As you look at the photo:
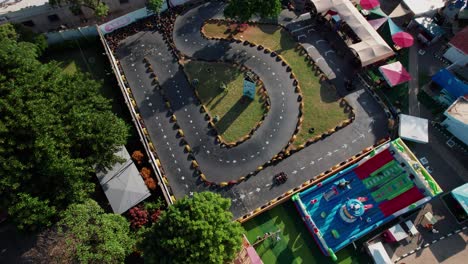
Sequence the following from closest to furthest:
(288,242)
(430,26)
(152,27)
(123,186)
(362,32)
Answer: (288,242), (123,186), (362,32), (430,26), (152,27)

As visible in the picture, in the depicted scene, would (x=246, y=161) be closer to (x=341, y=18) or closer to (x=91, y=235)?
(x=91, y=235)

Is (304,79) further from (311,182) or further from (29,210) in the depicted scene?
(29,210)

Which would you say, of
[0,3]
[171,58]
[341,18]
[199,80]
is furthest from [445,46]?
[0,3]

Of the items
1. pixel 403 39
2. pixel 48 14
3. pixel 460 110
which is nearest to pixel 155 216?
pixel 48 14

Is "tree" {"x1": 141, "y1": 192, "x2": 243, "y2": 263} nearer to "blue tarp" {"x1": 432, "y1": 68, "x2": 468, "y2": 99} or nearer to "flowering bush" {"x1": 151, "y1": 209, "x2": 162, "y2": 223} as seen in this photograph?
"flowering bush" {"x1": 151, "y1": 209, "x2": 162, "y2": 223}

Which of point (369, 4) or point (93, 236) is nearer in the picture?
point (93, 236)

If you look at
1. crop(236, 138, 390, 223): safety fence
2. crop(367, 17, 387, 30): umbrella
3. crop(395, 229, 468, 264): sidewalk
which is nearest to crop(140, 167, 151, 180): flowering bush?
crop(236, 138, 390, 223): safety fence

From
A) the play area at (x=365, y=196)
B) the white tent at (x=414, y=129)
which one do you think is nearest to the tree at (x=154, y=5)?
the play area at (x=365, y=196)
